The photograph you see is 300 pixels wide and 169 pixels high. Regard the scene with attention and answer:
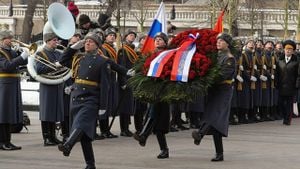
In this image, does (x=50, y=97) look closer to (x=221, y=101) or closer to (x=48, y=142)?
(x=48, y=142)

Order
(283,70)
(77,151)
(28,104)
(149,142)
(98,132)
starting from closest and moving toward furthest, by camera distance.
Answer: (77,151), (149,142), (98,132), (283,70), (28,104)

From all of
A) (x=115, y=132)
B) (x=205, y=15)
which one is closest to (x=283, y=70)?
(x=115, y=132)

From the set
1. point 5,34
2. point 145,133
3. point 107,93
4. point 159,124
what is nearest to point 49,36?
point 5,34

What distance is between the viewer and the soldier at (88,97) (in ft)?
37.8

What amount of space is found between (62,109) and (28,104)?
8097 mm

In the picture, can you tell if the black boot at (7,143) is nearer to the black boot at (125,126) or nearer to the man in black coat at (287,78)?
the black boot at (125,126)

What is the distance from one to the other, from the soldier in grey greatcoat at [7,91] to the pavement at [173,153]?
1.40 feet

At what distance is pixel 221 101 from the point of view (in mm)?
12922

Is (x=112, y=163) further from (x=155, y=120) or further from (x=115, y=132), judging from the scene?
(x=115, y=132)

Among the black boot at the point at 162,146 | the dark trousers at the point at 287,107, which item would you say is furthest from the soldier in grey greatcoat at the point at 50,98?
the dark trousers at the point at 287,107

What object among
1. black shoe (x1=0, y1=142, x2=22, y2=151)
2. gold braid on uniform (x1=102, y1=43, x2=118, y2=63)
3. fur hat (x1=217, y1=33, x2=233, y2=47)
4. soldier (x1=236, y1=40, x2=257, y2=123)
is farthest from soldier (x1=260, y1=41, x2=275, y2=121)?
black shoe (x1=0, y1=142, x2=22, y2=151)

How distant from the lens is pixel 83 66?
1188cm

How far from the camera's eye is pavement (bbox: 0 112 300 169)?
41.2ft

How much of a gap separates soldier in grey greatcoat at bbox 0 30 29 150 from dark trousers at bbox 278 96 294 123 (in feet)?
24.6
